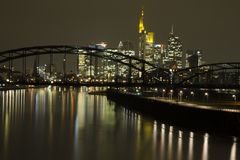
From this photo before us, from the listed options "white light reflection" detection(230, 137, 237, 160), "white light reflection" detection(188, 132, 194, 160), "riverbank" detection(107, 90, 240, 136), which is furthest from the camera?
"riverbank" detection(107, 90, 240, 136)

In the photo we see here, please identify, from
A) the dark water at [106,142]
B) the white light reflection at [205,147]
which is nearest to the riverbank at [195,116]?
the dark water at [106,142]

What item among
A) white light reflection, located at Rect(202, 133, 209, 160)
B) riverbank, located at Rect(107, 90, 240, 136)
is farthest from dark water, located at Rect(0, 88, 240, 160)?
riverbank, located at Rect(107, 90, 240, 136)

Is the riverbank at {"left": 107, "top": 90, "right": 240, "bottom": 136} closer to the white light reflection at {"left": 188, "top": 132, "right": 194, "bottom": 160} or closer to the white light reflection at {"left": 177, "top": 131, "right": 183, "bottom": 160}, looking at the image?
the white light reflection at {"left": 188, "top": 132, "right": 194, "bottom": 160}

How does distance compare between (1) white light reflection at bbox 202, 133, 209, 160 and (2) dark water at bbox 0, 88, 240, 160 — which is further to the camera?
(2) dark water at bbox 0, 88, 240, 160

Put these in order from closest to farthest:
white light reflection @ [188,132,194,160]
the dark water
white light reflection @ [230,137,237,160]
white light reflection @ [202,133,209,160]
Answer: white light reflection @ [230,137,237,160] → white light reflection @ [202,133,209,160] → white light reflection @ [188,132,194,160] → the dark water

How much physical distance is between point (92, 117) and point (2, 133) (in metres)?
23.0

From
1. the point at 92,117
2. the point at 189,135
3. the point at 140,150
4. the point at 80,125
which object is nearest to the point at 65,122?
the point at 80,125

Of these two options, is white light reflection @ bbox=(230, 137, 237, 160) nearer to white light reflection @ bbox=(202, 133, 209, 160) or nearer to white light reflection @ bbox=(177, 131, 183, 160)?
white light reflection @ bbox=(202, 133, 209, 160)

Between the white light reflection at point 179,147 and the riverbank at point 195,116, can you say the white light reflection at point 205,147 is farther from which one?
the riverbank at point 195,116

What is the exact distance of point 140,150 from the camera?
42.7 meters

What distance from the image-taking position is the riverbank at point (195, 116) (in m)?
50.3

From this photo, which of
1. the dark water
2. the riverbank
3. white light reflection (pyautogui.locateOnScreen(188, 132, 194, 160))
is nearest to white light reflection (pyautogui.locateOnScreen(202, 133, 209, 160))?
the dark water

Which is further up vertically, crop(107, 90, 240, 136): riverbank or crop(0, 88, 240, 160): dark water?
crop(107, 90, 240, 136): riverbank

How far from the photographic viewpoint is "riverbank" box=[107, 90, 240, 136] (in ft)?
165
